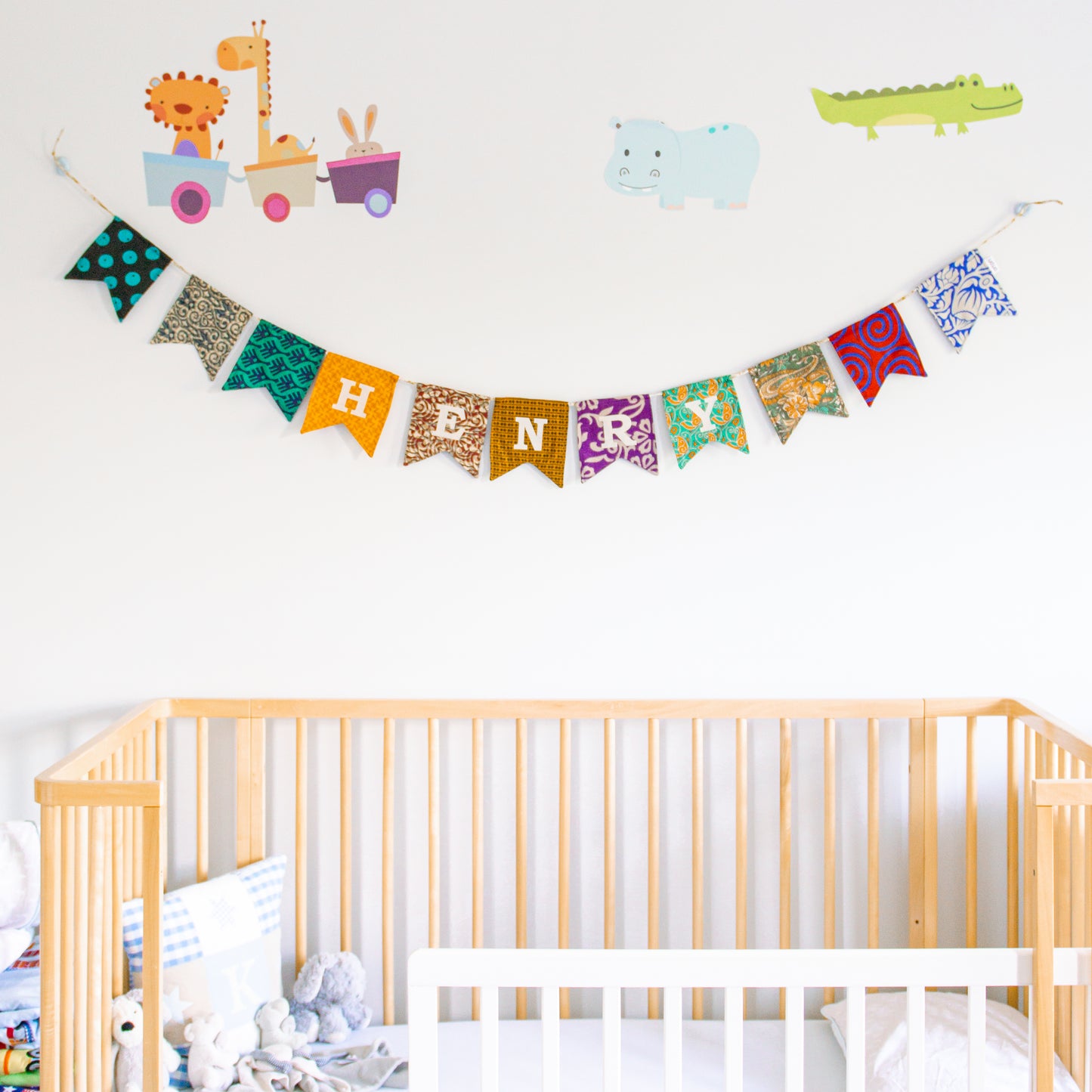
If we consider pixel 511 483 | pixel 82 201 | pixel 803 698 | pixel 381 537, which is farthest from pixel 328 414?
pixel 803 698

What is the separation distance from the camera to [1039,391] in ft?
5.50

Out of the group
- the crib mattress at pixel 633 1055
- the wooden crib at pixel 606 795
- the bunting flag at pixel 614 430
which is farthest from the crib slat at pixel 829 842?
the bunting flag at pixel 614 430

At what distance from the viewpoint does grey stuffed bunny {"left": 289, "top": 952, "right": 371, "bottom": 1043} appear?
5.16 feet

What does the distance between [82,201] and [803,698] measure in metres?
1.52

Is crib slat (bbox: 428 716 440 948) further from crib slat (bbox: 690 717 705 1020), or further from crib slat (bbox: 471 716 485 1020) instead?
crib slat (bbox: 690 717 705 1020)

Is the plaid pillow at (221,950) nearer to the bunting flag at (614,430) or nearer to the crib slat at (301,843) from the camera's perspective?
the crib slat at (301,843)

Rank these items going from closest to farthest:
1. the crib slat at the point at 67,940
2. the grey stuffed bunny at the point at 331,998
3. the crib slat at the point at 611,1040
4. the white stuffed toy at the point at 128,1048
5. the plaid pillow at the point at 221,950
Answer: the crib slat at the point at 611,1040
the crib slat at the point at 67,940
the white stuffed toy at the point at 128,1048
the plaid pillow at the point at 221,950
the grey stuffed bunny at the point at 331,998

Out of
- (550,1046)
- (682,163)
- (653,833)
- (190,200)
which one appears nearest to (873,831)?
(653,833)

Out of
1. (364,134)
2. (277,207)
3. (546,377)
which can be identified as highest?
(364,134)

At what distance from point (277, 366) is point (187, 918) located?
0.92 metres

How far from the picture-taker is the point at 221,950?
1.51 m

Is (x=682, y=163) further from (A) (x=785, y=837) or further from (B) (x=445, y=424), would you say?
(A) (x=785, y=837)

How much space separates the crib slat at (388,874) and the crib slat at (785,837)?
68 cm

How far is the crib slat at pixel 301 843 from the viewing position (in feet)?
5.45
